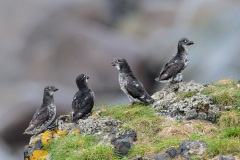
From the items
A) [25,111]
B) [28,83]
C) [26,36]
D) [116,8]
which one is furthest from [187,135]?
[116,8]

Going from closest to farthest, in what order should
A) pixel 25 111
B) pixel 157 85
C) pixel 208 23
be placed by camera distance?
pixel 25 111 < pixel 157 85 < pixel 208 23

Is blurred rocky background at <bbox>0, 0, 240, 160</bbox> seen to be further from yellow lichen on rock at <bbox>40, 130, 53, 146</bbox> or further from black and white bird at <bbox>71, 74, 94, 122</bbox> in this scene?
yellow lichen on rock at <bbox>40, 130, 53, 146</bbox>

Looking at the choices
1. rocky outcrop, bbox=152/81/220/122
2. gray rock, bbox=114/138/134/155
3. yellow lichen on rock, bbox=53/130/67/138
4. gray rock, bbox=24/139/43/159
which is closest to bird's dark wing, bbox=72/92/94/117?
yellow lichen on rock, bbox=53/130/67/138

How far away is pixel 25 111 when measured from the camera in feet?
118

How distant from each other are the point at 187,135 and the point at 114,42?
29.3 m

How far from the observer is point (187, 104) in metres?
16.7

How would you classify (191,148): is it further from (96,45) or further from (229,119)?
(96,45)

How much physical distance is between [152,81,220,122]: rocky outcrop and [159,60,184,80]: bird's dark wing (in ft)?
3.54

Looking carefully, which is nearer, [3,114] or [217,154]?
[217,154]

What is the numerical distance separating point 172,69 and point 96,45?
77.3 ft

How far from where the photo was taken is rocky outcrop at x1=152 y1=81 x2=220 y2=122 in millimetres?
16344

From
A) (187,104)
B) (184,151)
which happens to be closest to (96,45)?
(187,104)

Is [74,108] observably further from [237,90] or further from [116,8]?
[116,8]

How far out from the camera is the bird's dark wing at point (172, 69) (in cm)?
1931
